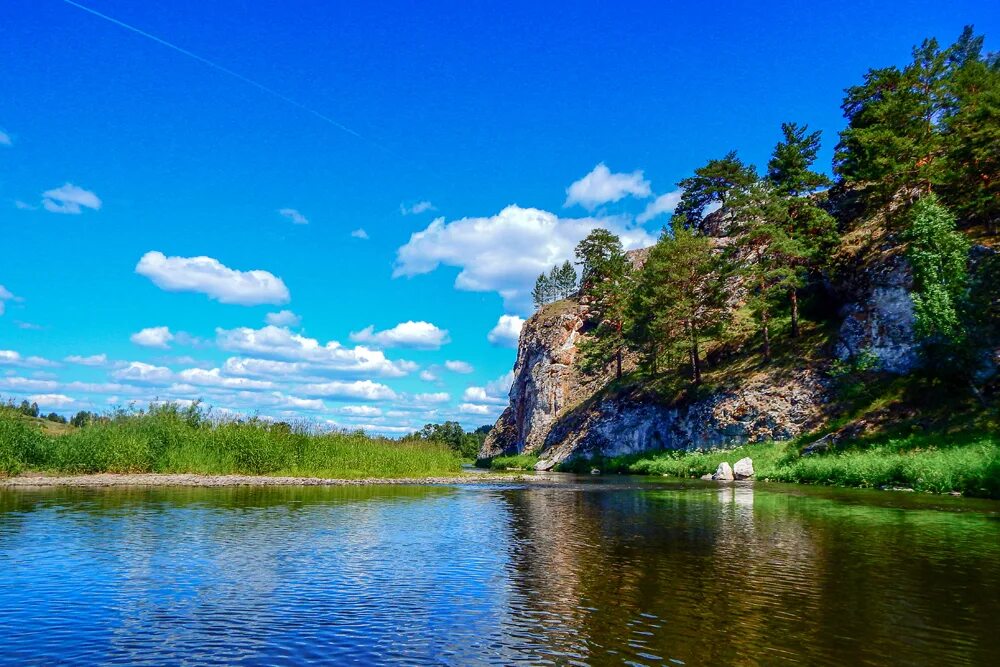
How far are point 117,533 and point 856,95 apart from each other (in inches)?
3900

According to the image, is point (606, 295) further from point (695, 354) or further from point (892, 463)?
point (892, 463)

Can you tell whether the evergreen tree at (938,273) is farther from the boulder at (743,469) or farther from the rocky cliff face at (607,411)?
the boulder at (743,469)

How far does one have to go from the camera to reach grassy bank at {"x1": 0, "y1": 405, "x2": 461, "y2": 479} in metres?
43.3

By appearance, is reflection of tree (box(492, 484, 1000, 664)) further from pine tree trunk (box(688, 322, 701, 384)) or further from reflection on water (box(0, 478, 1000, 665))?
pine tree trunk (box(688, 322, 701, 384))

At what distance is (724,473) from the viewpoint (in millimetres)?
53812

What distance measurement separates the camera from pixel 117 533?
67.0ft

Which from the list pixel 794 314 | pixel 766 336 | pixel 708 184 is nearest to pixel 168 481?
pixel 766 336

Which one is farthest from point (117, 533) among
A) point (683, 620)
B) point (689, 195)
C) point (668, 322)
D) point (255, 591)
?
point (689, 195)

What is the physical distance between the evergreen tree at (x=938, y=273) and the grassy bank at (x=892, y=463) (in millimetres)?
7824

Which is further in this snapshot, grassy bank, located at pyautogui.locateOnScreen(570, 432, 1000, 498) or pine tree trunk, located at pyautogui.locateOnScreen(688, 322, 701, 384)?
pine tree trunk, located at pyautogui.locateOnScreen(688, 322, 701, 384)

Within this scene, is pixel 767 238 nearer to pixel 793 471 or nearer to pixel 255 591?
pixel 793 471

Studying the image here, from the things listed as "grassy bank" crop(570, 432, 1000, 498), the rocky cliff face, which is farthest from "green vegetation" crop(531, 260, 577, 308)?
"grassy bank" crop(570, 432, 1000, 498)

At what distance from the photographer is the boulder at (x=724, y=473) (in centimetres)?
5337

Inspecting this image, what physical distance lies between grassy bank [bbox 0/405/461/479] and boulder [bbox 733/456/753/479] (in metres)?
29.7
